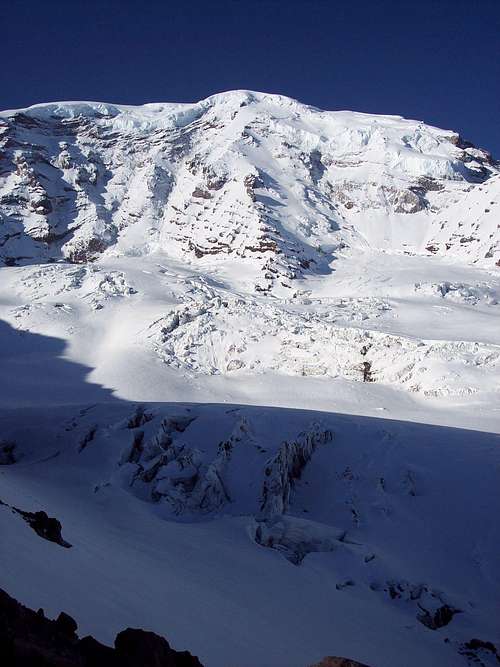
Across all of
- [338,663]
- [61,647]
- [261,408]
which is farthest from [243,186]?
[61,647]

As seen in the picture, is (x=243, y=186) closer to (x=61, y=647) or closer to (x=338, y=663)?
(x=338, y=663)

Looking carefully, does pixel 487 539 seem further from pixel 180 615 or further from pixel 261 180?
pixel 261 180

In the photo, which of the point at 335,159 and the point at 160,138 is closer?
the point at 335,159

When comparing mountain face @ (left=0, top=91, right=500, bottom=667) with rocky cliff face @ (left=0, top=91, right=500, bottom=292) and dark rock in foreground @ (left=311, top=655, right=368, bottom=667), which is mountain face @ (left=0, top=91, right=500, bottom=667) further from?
dark rock in foreground @ (left=311, top=655, right=368, bottom=667)

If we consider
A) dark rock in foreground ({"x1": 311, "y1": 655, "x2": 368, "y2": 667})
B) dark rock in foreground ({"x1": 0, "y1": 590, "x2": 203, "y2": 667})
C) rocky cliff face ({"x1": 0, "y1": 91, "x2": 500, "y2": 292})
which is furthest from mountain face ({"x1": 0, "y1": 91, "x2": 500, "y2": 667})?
dark rock in foreground ({"x1": 311, "y1": 655, "x2": 368, "y2": 667})

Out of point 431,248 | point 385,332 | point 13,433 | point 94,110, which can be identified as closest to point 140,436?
point 13,433

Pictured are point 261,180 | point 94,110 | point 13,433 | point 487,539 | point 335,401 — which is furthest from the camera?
point 94,110
